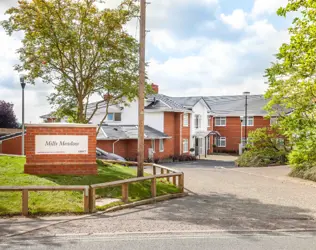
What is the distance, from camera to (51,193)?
11.3 metres

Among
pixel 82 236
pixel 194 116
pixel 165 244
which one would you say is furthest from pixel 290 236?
pixel 194 116

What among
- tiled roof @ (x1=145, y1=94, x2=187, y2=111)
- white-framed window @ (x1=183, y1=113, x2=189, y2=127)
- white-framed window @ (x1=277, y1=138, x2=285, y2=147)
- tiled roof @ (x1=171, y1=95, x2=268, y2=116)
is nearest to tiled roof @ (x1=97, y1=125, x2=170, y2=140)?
tiled roof @ (x1=145, y1=94, x2=187, y2=111)

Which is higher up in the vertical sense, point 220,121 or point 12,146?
point 220,121

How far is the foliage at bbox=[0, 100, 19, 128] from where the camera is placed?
48.8 m

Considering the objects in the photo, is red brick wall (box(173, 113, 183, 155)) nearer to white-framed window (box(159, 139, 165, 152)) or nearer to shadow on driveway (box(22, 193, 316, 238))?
white-framed window (box(159, 139, 165, 152))

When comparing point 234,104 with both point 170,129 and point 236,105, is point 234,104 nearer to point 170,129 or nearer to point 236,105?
point 236,105

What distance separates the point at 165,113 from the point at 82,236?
32.3 metres

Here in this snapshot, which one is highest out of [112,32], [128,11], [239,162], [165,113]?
[128,11]

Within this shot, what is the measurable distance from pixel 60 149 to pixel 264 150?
75.5 feet

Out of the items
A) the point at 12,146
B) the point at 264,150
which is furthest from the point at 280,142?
the point at 12,146

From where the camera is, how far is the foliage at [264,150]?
3256 centimetres

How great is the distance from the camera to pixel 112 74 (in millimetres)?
17969

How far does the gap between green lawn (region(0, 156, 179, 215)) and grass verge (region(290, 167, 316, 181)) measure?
928 centimetres

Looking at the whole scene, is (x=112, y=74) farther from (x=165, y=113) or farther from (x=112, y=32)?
(x=165, y=113)
